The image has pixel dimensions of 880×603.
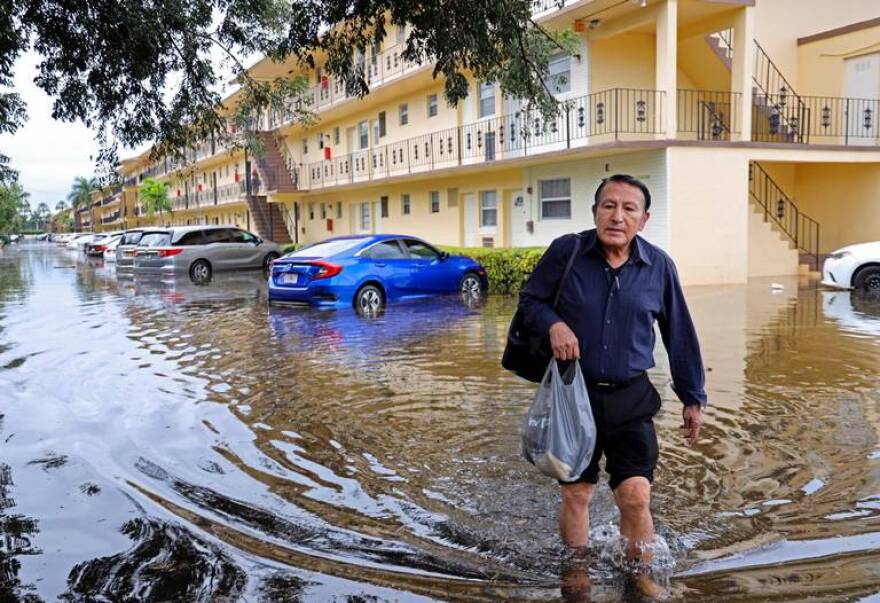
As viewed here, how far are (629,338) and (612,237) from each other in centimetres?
45

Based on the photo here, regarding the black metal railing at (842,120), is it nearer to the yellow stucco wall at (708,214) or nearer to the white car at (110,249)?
the yellow stucco wall at (708,214)

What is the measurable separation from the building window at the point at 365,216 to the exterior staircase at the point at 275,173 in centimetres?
445

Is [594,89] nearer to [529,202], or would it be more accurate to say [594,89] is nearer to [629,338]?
[529,202]

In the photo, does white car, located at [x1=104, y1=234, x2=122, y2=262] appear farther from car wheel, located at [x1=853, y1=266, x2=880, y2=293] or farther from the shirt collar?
the shirt collar

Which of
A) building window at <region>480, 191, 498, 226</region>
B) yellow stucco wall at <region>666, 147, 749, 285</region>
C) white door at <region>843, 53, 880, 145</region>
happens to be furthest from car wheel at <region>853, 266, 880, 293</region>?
building window at <region>480, 191, 498, 226</region>

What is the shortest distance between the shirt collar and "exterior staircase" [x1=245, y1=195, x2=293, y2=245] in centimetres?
3915

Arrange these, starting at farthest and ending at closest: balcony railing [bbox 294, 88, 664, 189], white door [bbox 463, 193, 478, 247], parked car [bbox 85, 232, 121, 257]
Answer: parked car [bbox 85, 232, 121, 257] → white door [bbox 463, 193, 478, 247] → balcony railing [bbox 294, 88, 664, 189]

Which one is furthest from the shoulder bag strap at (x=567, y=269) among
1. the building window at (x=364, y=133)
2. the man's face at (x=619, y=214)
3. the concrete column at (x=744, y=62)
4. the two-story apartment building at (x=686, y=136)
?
the building window at (x=364, y=133)

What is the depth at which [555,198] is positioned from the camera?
72.6 ft

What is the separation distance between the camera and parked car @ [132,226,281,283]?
25.3m

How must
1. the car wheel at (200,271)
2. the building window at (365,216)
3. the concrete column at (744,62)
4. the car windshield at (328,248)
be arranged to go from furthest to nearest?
the building window at (365,216), the car wheel at (200,271), the concrete column at (744,62), the car windshield at (328,248)

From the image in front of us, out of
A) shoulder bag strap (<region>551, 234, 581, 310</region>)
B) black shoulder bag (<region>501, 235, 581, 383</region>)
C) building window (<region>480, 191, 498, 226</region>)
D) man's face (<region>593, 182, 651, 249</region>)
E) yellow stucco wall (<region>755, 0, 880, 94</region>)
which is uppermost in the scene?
yellow stucco wall (<region>755, 0, 880, 94</region>)

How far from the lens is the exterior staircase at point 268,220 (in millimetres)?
42281

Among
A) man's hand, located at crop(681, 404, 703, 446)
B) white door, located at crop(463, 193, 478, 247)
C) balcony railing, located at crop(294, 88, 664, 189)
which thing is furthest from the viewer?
white door, located at crop(463, 193, 478, 247)
